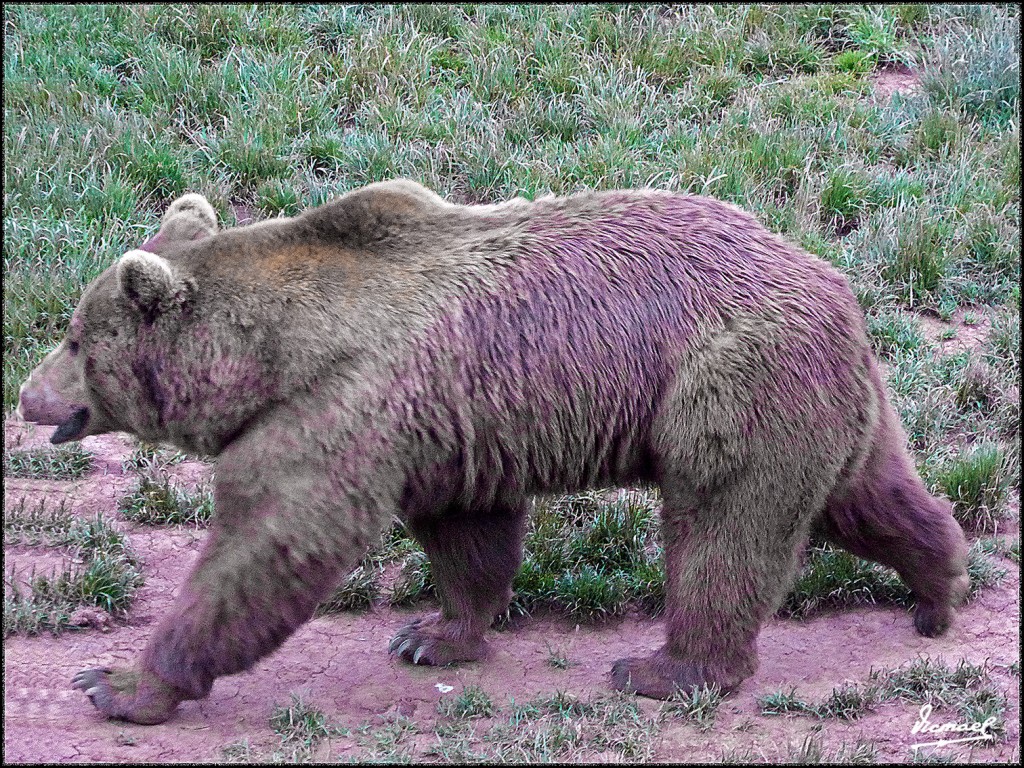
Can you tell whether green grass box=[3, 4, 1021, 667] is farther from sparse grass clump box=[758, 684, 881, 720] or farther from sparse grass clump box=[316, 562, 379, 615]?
sparse grass clump box=[758, 684, 881, 720]

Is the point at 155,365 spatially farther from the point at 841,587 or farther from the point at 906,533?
the point at 841,587

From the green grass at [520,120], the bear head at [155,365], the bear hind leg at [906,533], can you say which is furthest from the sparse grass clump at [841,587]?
the bear head at [155,365]

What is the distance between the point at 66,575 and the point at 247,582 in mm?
1580

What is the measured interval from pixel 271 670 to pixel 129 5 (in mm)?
6259

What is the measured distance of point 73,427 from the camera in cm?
518

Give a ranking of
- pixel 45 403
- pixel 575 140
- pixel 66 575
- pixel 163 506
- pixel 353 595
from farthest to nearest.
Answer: pixel 575 140 → pixel 163 506 → pixel 353 595 → pixel 66 575 → pixel 45 403

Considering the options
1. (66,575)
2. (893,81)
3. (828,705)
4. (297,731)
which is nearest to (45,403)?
(66,575)

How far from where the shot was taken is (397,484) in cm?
495

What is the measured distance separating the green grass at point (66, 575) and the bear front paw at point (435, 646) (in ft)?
4.31

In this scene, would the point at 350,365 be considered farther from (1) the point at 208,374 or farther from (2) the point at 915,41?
(2) the point at 915,41

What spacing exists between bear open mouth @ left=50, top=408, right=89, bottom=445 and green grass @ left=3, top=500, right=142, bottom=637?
3.05 feet

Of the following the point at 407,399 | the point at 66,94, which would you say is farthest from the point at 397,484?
the point at 66,94

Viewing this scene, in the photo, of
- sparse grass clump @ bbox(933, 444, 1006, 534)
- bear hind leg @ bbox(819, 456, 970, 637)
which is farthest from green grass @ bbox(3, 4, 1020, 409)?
bear hind leg @ bbox(819, 456, 970, 637)

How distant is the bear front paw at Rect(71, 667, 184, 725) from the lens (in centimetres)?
489
